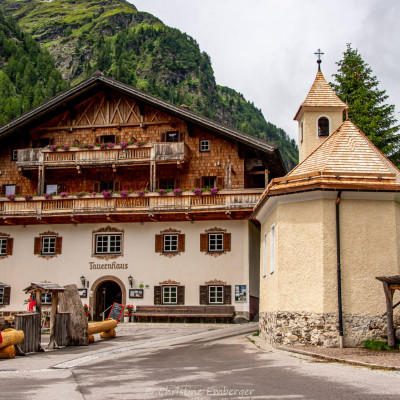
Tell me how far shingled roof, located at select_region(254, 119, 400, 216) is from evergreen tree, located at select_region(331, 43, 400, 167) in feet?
60.9

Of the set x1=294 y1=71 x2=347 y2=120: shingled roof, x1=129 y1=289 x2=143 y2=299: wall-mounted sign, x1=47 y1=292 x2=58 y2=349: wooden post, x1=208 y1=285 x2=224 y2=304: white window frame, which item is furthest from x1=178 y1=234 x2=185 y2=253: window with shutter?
x1=47 y1=292 x2=58 y2=349: wooden post

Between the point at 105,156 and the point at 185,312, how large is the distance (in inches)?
389

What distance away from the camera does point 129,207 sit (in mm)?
31734

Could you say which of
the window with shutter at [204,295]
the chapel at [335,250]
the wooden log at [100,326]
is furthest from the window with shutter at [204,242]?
the chapel at [335,250]

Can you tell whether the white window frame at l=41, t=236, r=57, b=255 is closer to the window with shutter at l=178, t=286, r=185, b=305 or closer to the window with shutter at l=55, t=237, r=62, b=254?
the window with shutter at l=55, t=237, r=62, b=254

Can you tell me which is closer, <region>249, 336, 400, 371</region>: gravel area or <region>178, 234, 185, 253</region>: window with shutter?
<region>249, 336, 400, 371</region>: gravel area

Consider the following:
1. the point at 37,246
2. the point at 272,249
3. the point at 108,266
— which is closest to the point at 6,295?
the point at 37,246

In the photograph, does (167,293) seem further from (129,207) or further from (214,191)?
(214,191)

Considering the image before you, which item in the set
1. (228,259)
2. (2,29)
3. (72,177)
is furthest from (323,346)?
(2,29)

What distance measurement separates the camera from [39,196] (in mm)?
33094

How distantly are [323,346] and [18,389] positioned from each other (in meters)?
8.47

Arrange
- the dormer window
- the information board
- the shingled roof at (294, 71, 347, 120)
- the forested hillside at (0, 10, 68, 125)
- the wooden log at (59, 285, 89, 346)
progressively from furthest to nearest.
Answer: the forested hillside at (0, 10, 68, 125)
the information board
the shingled roof at (294, 71, 347, 120)
the dormer window
the wooden log at (59, 285, 89, 346)

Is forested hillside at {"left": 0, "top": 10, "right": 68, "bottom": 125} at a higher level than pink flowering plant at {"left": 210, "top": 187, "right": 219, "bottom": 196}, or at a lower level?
higher

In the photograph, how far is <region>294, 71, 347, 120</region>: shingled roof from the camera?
26.8 metres
